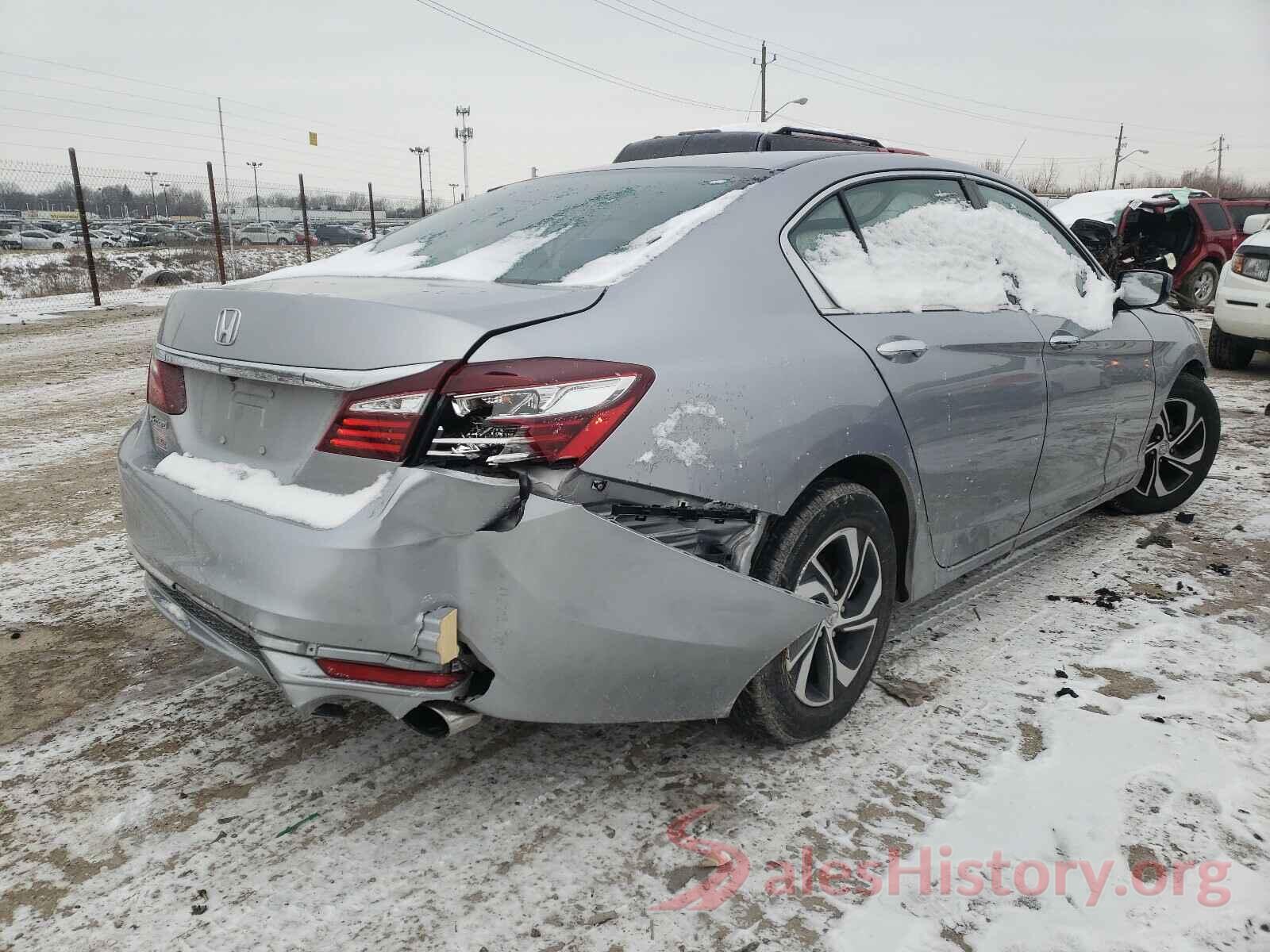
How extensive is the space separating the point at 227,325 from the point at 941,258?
220 cm

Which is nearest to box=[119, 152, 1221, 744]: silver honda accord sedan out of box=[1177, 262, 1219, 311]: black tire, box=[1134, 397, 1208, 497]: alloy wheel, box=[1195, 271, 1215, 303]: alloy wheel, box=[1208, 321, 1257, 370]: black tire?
box=[1134, 397, 1208, 497]: alloy wheel

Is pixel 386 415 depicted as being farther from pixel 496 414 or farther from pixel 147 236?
pixel 147 236

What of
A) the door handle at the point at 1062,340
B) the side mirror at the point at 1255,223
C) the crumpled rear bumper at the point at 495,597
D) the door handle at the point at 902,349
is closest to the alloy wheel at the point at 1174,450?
the door handle at the point at 1062,340

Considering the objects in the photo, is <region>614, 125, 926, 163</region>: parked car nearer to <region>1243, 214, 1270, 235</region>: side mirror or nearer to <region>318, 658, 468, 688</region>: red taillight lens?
<region>318, 658, 468, 688</region>: red taillight lens

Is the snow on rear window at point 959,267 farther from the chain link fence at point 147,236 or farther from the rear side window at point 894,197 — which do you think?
the chain link fence at point 147,236

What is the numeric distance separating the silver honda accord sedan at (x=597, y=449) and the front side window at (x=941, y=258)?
0.02 m

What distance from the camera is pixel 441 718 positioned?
6.88 feet

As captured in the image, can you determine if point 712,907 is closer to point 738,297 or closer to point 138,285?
point 738,297

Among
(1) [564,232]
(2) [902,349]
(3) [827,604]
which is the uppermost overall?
(1) [564,232]

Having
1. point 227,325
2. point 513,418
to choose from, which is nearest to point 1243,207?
point 513,418

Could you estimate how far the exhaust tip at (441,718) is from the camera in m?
2.07

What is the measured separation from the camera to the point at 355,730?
2.74 meters

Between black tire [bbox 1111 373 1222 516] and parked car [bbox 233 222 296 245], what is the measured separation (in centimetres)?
4335

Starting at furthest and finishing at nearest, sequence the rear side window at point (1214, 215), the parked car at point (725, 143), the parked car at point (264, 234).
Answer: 1. the parked car at point (264, 234)
2. the rear side window at point (1214, 215)
3. the parked car at point (725, 143)
